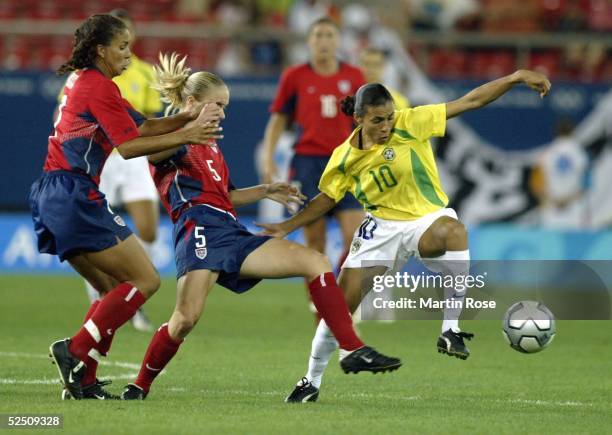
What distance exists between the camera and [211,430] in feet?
19.4

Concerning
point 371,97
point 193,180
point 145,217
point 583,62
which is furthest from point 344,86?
point 583,62

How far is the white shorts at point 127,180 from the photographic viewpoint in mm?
11359

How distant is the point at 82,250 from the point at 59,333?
3.80m

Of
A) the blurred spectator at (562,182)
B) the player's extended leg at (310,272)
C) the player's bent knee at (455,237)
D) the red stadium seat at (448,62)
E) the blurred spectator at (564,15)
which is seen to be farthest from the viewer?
the blurred spectator at (564,15)

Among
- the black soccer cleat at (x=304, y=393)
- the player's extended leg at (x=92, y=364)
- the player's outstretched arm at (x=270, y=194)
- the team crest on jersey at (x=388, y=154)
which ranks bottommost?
the black soccer cleat at (x=304, y=393)

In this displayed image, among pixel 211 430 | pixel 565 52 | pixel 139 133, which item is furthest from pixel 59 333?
pixel 565 52

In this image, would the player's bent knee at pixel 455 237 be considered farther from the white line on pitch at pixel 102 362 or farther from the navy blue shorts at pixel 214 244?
the white line on pitch at pixel 102 362

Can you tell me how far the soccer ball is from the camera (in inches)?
289

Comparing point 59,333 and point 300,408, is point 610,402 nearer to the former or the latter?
point 300,408

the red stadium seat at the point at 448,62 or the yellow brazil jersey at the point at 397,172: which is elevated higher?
the yellow brazil jersey at the point at 397,172

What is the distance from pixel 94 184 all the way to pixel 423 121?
2.07 m

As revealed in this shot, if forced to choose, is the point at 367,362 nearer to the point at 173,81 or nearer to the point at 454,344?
the point at 454,344

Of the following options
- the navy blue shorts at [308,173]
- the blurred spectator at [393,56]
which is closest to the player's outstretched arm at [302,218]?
the navy blue shorts at [308,173]

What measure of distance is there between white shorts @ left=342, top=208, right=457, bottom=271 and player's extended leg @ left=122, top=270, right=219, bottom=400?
4.00ft
